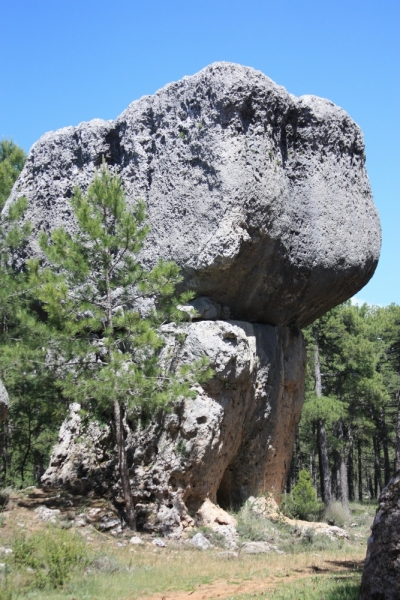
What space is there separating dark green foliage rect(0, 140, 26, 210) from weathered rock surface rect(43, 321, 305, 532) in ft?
22.1

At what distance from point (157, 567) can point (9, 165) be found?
1279 cm

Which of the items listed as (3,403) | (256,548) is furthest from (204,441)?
(3,403)

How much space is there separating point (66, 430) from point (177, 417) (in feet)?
11.5

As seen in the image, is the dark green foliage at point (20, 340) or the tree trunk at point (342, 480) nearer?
the dark green foliage at point (20, 340)

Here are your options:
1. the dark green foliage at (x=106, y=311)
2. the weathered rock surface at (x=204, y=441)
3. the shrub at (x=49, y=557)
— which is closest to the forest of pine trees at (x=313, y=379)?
the dark green foliage at (x=106, y=311)

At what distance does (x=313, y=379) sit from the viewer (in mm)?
27953

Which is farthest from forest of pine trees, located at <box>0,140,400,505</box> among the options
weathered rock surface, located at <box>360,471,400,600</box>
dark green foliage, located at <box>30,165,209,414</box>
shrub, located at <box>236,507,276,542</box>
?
weathered rock surface, located at <box>360,471,400,600</box>

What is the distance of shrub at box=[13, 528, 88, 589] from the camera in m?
8.23

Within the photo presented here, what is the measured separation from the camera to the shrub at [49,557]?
823 cm

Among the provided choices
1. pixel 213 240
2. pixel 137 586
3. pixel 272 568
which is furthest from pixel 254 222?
pixel 137 586

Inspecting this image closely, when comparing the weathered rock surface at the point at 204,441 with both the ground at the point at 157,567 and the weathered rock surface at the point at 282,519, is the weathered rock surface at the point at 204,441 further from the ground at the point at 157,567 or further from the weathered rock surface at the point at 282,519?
the ground at the point at 157,567

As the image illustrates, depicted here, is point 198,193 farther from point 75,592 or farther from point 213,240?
point 75,592

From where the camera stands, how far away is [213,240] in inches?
553

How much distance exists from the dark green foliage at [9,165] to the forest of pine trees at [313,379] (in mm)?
29
